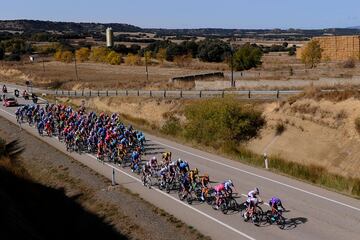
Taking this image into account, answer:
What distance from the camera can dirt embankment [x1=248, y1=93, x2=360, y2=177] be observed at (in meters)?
34.2

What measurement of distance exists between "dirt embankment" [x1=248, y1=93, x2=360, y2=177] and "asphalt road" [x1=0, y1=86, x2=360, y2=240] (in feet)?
26.8

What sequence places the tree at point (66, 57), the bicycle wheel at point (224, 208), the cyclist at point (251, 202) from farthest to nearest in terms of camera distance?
the tree at point (66, 57) → the bicycle wheel at point (224, 208) → the cyclist at point (251, 202)

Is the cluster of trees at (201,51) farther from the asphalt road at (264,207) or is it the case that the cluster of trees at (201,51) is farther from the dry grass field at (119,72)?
the asphalt road at (264,207)

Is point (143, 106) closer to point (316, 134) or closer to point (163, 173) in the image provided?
point (316, 134)

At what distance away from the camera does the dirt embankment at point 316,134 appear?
112 ft

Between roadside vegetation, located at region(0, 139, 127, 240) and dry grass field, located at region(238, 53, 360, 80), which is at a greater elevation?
dry grass field, located at region(238, 53, 360, 80)

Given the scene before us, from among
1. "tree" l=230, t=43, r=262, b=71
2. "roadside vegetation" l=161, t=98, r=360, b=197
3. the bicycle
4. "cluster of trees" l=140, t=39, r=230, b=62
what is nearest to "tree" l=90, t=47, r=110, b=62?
"cluster of trees" l=140, t=39, r=230, b=62

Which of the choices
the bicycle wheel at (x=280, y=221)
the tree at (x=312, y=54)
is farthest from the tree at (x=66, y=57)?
the bicycle wheel at (x=280, y=221)

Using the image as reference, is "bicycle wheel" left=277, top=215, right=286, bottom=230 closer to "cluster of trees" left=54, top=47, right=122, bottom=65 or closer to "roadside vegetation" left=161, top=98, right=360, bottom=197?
"roadside vegetation" left=161, top=98, right=360, bottom=197

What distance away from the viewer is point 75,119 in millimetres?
37312

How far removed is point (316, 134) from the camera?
3762 centimetres

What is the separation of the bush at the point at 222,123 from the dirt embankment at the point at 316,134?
106cm

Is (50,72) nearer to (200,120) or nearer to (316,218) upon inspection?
Answer: (200,120)

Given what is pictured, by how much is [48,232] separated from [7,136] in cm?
2341
